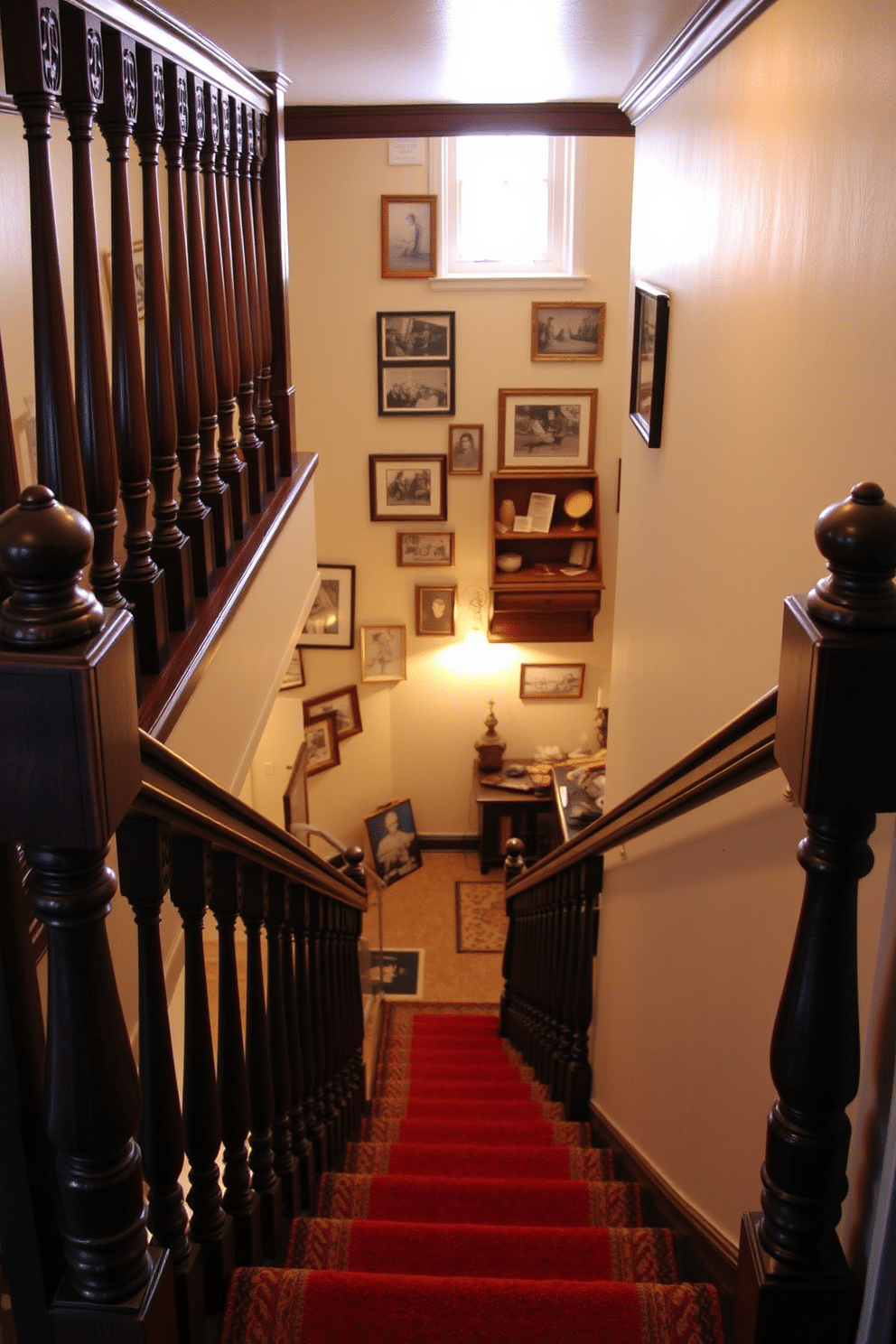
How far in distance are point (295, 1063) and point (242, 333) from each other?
5.91ft

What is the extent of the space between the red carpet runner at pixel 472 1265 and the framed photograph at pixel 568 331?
556 cm

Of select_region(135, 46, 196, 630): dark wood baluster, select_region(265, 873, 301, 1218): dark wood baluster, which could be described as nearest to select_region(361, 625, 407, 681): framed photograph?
select_region(135, 46, 196, 630): dark wood baluster

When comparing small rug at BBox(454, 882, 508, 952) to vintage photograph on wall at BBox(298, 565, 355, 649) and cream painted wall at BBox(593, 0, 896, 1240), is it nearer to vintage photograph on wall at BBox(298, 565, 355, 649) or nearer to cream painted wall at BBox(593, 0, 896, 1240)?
vintage photograph on wall at BBox(298, 565, 355, 649)

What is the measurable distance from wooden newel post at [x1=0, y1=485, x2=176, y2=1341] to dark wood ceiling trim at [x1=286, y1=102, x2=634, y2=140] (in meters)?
3.70

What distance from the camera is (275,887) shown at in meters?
1.98

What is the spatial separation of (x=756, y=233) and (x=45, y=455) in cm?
144

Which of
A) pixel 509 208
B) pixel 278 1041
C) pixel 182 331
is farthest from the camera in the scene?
pixel 509 208

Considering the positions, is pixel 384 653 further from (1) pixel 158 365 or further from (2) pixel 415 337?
(1) pixel 158 365

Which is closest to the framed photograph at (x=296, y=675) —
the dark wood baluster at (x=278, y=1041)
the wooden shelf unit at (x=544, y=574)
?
the wooden shelf unit at (x=544, y=574)

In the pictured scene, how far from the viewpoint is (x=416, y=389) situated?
7574 millimetres

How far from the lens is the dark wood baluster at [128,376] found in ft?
6.01

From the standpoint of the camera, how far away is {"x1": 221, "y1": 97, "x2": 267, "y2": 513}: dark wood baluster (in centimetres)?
278

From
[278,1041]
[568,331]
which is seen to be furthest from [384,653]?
[278,1041]

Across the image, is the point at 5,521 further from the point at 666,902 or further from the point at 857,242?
the point at 666,902
